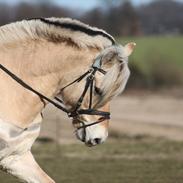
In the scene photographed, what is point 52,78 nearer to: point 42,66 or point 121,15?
point 42,66

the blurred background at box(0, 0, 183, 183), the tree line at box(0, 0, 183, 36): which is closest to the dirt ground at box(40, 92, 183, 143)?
the blurred background at box(0, 0, 183, 183)

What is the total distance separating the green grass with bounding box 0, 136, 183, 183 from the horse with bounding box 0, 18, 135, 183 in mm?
4522

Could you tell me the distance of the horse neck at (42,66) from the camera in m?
6.31

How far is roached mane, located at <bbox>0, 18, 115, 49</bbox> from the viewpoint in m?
6.30

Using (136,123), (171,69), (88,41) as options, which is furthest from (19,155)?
(171,69)

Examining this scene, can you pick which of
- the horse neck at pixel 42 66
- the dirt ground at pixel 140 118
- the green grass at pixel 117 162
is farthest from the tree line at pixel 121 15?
the horse neck at pixel 42 66

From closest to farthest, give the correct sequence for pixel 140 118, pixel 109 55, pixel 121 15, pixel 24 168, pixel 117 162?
1. pixel 109 55
2. pixel 24 168
3. pixel 117 162
4. pixel 140 118
5. pixel 121 15

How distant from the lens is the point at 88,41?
6.29 m

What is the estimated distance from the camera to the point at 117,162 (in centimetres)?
1395

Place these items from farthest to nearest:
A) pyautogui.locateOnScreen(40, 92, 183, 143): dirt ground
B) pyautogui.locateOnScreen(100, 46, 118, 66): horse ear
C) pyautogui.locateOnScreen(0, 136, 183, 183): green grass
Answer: pyautogui.locateOnScreen(40, 92, 183, 143): dirt ground < pyautogui.locateOnScreen(0, 136, 183, 183): green grass < pyautogui.locateOnScreen(100, 46, 118, 66): horse ear

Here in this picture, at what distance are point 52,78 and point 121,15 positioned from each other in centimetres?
6537

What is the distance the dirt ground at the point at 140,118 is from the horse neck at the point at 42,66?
15.5 inches

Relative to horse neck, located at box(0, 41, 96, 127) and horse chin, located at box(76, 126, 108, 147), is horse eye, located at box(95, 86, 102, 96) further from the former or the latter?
horse chin, located at box(76, 126, 108, 147)

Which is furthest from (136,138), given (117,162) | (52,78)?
(52,78)
